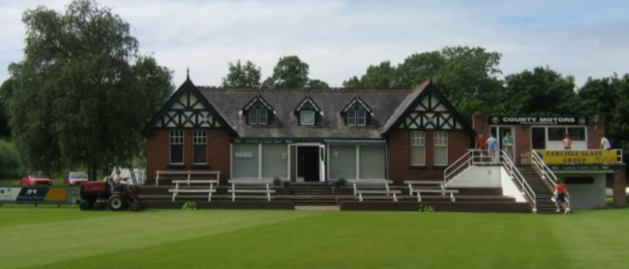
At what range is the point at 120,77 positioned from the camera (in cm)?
4778

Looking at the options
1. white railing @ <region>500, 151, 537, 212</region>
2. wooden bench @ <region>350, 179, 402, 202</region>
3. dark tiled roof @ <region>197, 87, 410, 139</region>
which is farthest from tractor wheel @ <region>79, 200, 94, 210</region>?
white railing @ <region>500, 151, 537, 212</region>

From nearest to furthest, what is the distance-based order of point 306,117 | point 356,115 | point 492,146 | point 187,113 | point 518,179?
point 518,179 → point 492,146 → point 187,113 → point 306,117 → point 356,115

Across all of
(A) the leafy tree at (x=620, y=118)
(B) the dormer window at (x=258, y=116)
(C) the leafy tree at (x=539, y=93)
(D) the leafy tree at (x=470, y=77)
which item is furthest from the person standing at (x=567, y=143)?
(D) the leafy tree at (x=470, y=77)

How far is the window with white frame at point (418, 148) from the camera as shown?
4084cm

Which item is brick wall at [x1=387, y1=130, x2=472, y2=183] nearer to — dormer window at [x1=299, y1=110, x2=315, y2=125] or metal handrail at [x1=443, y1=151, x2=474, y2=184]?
metal handrail at [x1=443, y1=151, x2=474, y2=184]

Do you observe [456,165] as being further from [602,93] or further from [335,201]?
[602,93]

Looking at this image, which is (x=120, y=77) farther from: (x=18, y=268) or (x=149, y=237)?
(x=18, y=268)

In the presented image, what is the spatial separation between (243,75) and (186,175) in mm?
44203

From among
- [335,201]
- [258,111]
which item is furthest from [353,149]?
[335,201]

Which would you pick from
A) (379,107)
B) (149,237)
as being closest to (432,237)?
(149,237)

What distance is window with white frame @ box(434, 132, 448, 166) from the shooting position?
40.9 m

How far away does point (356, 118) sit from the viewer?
42.1m

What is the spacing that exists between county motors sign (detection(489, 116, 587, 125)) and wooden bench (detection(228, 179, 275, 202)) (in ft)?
39.8

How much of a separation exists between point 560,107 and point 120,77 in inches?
1520
